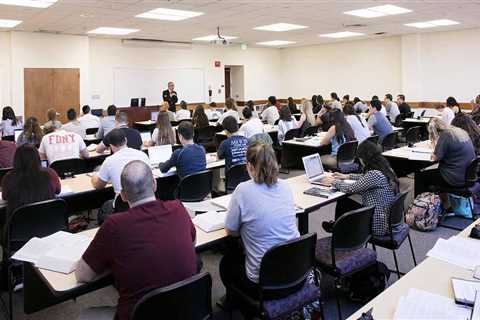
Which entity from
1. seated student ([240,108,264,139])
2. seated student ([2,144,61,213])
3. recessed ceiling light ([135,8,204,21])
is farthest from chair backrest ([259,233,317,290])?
recessed ceiling light ([135,8,204,21])

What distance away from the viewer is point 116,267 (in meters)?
1.87

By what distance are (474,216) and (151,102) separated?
417 inches

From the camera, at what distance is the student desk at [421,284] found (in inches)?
68.0

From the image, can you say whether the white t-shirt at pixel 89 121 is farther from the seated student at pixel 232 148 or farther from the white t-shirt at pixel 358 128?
the white t-shirt at pixel 358 128

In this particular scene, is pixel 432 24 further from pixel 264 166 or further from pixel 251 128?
pixel 264 166

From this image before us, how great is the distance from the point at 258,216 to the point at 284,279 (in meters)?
0.37

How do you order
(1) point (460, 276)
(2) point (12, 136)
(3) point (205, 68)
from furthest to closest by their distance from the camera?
1. (3) point (205, 68)
2. (2) point (12, 136)
3. (1) point (460, 276)

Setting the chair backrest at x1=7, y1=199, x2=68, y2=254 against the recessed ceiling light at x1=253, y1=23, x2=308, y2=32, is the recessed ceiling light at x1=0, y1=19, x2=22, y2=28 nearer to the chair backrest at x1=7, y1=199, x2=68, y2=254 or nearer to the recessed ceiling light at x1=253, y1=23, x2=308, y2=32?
the recessed ceiling light at x1=253, y1=23, x2=308, y2=32

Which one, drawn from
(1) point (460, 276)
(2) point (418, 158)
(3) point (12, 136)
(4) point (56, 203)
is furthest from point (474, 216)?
(3) point (12, 136)

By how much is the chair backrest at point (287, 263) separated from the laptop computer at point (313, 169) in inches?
61.4

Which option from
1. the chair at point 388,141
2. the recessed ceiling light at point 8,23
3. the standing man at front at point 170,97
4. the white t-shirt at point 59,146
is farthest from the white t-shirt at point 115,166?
the standing man at front at point 170,97

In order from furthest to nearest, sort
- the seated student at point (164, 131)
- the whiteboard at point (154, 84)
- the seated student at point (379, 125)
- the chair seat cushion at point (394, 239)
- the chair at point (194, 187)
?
the whiteboard at point (154, 84), the seated student at point (379, 125), the seated student at point (164, 131), the chair at point (194, 187), the chair seat cushion at point (394, 239)

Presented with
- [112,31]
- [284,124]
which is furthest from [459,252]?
[112,31]

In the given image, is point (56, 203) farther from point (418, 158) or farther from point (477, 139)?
point (477, 139)
